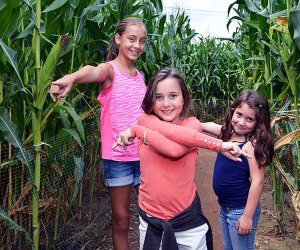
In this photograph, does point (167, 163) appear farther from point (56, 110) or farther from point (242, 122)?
point (56, 110)

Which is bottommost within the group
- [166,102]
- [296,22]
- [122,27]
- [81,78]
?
[166,102]

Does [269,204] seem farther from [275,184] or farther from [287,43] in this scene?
[287,43]

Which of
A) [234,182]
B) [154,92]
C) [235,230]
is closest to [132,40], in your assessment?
[154,92]

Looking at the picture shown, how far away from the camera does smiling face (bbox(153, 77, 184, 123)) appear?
6.41ft

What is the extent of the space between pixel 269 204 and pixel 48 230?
2867mm

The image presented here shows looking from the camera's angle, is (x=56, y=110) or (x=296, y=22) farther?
(x=296, y=22)

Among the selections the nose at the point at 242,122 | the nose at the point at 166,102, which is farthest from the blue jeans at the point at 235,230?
the nose at the point at 166,102

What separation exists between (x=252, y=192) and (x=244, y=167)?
152 millimetres

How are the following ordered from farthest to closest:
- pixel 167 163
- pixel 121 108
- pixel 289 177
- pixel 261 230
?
pixel 261 230, pixel 289 177, pixel 121 108, pixel 167 163

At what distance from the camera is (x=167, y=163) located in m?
1.92

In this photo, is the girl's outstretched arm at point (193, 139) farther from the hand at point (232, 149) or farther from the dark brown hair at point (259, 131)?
the dark brown hair at point (259, 131)

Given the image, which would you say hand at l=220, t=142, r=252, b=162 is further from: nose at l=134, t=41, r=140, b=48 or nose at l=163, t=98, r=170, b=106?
nose at l=134, t=41, r=140, b=48

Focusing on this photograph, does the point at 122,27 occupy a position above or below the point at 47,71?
above

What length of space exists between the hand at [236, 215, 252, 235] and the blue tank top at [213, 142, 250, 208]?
4.2 inches
